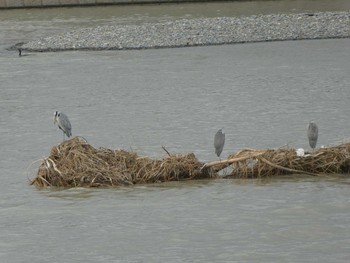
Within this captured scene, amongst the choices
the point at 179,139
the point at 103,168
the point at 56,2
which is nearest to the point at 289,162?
the point at 103,168

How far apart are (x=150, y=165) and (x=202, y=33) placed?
15013 mm

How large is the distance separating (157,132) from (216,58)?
868 cm

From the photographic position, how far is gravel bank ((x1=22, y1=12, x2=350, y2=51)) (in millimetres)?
25922


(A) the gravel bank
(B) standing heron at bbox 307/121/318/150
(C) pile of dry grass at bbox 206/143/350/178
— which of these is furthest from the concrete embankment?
(C) pile of dry grass at bbox 206/143/350/178

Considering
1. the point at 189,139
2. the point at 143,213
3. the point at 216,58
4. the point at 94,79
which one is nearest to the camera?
the point at 143,213

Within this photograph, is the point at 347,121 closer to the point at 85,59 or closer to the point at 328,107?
the point at 328,107

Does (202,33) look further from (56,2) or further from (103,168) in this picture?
(103,168)

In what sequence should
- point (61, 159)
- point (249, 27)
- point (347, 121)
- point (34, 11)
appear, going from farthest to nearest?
1. point (34, 11)
2. point (249, 27)
3. point (347, 121)
4. point (61, 159)

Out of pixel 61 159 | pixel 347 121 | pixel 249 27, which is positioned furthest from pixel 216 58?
pixel 61 159

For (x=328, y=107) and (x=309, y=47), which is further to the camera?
(x=309, y=47)

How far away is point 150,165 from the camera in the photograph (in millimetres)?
12000

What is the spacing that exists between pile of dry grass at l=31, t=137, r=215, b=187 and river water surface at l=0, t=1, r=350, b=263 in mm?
145

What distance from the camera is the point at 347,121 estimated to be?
1533 centimetres

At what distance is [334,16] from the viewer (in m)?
28.7
